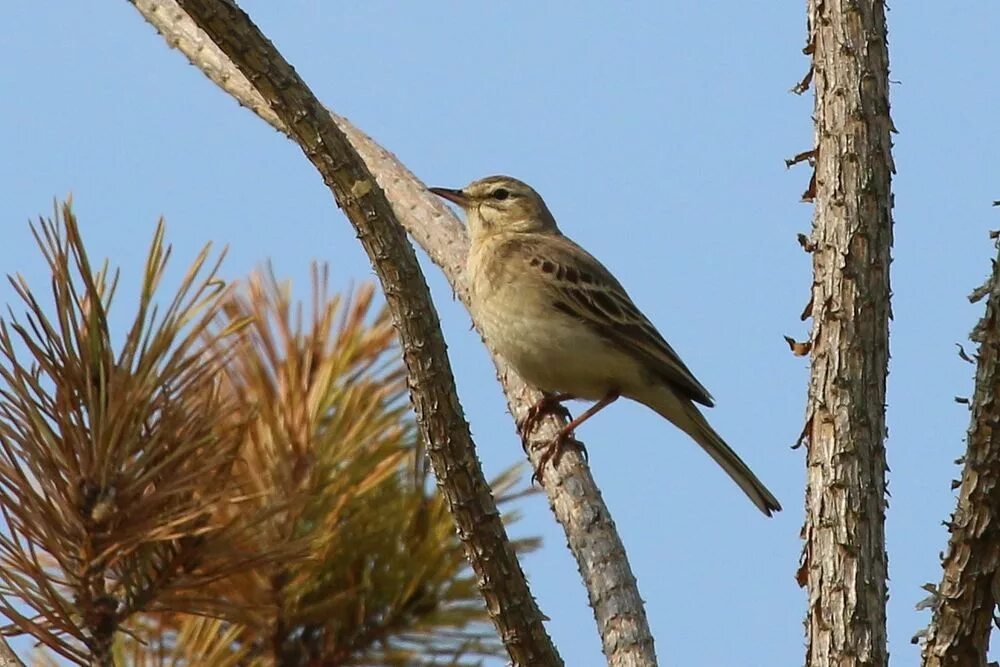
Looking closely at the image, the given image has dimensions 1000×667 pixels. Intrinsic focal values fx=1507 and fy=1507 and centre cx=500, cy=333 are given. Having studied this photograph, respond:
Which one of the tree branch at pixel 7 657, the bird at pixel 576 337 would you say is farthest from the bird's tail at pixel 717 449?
the tree branch at pixel 7 657

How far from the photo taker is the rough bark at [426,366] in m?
3.32

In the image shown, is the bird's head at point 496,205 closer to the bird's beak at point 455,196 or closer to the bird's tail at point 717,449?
the bird's beak at point 455,196

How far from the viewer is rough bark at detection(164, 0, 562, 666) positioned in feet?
10.9

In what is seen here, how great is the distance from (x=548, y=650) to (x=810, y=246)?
43.9 inches

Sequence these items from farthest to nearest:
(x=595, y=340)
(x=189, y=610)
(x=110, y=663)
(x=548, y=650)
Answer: (x=595, y=340) → (x=548, y=650) → (x=189, y=610) → (x=110, y=663)

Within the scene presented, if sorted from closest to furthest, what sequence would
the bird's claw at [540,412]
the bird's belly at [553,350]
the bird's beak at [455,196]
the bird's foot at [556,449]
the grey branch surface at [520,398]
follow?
the grey branch surface at [520,398], the bird's foot at [556,449], the bird's claw at [540,412], the bird's belly at [553,350], the bird's beak at [455,196]

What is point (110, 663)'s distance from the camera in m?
2.69

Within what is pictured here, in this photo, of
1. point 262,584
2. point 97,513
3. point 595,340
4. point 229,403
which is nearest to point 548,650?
point 262,584

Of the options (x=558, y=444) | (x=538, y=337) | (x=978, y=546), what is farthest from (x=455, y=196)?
→ (x=978, y=546)

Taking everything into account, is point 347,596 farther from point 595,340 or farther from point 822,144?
point 595,340

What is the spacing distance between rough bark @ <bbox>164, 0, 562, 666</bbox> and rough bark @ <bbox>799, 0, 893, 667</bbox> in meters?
0.66

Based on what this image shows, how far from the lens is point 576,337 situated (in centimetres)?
700

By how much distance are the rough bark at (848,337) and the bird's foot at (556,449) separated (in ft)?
5.91

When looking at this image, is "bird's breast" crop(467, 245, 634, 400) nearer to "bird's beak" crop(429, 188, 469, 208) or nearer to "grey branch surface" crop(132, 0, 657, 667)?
"grey branch surface" crop(132, 0, 657, 667)
